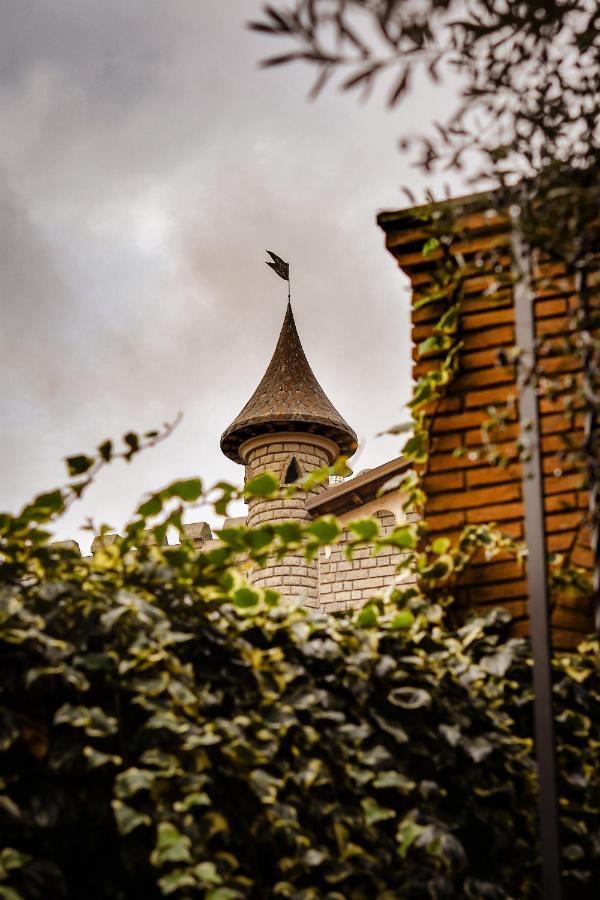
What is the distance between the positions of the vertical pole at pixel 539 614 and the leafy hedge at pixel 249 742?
551 millimetres

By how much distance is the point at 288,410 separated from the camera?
21344 mm

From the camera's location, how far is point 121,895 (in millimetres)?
2875

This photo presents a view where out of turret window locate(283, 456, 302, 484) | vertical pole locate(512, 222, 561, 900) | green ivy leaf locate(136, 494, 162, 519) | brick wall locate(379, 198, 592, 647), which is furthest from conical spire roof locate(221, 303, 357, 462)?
vertical pole locate(512, 222, 561, 900)

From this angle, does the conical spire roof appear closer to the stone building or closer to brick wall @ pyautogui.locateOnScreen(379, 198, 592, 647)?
the stone building

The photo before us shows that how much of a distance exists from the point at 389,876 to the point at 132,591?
1.17 m

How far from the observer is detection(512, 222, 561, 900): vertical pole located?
2.75m

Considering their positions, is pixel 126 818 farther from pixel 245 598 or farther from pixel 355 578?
pixel 355 578

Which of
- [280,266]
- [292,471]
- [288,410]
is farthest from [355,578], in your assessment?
[280,266]

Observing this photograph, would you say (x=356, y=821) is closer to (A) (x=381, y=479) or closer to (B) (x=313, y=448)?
(A) (x=381, y=479)

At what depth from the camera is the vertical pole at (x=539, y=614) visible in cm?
275

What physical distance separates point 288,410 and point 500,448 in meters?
16.9

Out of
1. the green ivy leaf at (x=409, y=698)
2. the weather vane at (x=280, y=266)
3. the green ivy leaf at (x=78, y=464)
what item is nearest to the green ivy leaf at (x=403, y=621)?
the green ivy leaf at (x=409, y=698)

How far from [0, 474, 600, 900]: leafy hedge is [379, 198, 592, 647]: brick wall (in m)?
0.31

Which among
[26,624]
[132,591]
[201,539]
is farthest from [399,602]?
[201,539]
